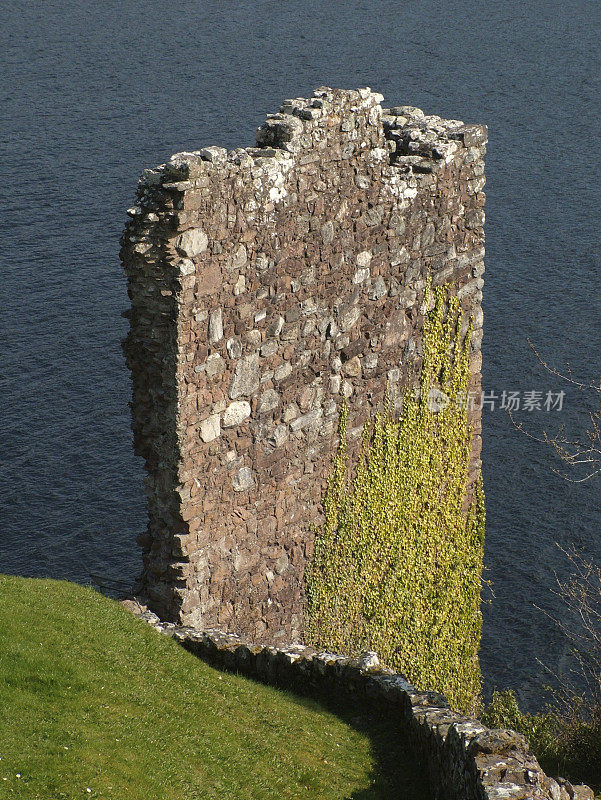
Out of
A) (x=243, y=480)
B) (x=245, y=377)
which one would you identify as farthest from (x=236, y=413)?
(x=243, y=480)

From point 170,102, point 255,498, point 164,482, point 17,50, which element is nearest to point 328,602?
point 255,498

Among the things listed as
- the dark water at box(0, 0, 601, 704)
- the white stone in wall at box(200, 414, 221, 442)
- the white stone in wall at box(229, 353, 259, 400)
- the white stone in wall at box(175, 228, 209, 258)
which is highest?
the white stone in wall at box(175, 228, 209, 258)

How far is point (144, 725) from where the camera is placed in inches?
388

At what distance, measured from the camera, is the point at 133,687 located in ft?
34.2

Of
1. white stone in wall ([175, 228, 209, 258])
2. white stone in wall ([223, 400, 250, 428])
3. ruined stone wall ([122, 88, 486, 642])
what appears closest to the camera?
white stone in wall ([175, 228, 209, 258])

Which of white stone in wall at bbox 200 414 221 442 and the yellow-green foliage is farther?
the yellow-green foliage

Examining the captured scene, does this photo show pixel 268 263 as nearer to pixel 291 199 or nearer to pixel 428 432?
pixel 291 199

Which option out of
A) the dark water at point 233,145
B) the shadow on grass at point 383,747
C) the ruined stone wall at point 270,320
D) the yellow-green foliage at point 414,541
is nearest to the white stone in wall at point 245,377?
the ruined stone wall at point 270,320

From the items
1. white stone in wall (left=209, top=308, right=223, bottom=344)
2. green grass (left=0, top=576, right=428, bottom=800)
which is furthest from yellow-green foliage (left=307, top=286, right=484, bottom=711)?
green grass (left=0, top=576, right=428, bottom=800)

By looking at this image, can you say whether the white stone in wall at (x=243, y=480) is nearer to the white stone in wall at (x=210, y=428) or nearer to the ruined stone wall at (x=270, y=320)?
the ruined stone wall at (x=270, y=320)

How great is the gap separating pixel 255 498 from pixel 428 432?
4110mm

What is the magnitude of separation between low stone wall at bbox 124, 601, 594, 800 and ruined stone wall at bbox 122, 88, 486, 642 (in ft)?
2.22

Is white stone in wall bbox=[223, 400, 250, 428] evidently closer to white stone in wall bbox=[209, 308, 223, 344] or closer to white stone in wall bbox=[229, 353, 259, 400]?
white stone in wall bbox=[229, 353, 259, 400]

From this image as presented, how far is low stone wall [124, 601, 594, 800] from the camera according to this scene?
9.40 m
